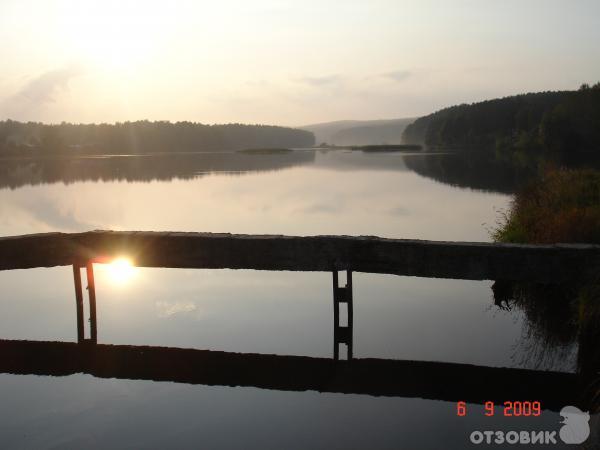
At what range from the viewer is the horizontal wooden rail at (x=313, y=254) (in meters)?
8.52

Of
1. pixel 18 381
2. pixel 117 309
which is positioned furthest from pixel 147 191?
pixel 18 381

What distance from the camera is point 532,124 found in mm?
143250

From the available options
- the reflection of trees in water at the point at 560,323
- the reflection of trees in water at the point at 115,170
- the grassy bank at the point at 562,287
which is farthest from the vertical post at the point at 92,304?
the reflection of trees in water at the point at 115,170

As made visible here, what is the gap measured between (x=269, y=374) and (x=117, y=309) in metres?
5.22

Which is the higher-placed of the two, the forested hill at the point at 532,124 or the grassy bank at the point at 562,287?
the forested hill at the point at 532,124

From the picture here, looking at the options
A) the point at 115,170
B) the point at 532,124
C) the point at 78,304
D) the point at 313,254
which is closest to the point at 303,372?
the point at 313,254

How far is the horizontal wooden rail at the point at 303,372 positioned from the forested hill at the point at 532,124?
83.3m

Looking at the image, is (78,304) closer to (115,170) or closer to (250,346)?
(250,346)

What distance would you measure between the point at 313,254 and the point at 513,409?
11.6 feet

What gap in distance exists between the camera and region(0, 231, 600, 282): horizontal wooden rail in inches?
335

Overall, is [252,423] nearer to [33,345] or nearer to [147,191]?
[33,345]

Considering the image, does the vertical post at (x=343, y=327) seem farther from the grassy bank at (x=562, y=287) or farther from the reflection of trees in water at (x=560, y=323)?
the grassy bank at (x=562, y=287)

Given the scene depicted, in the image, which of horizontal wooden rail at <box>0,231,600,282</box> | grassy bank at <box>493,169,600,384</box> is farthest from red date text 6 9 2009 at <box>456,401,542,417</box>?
horizontal wooden rail at <box>0,231,600,282</box>

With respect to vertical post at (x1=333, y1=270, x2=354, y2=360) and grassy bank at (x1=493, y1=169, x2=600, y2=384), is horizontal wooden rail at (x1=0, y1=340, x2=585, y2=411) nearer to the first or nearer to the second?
vertical post at (x1=333, y1=270, x2=354, y2=360)
